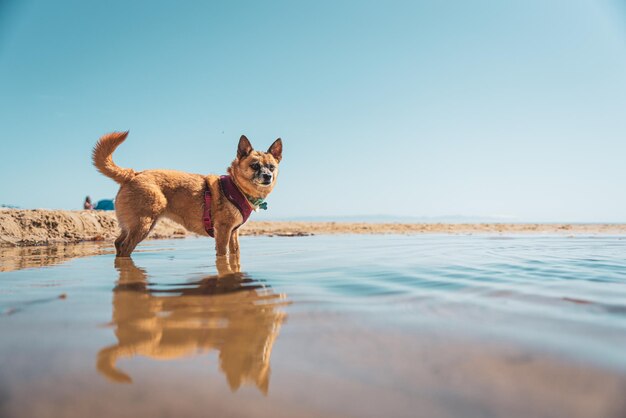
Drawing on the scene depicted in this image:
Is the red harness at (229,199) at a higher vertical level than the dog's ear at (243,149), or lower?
lower

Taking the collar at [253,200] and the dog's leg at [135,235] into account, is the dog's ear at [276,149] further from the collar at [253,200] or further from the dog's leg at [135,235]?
the dog's leg at [135,235]

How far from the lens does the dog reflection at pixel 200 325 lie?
1229 mm

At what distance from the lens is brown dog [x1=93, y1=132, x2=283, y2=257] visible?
4.80 meters

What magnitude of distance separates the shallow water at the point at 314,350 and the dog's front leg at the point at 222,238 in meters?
2.35

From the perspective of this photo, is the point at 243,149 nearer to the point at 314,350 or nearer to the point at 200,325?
the point at 200,325

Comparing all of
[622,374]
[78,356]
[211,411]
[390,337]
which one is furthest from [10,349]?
[622,374]

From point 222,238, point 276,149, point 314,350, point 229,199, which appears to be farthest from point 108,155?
point 314,350

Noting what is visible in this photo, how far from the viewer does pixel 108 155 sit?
4773 millimetres

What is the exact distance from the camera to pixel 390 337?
150 centimetres

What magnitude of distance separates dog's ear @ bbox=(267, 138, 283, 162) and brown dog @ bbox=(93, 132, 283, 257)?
0.44 feet

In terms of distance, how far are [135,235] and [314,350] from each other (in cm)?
427

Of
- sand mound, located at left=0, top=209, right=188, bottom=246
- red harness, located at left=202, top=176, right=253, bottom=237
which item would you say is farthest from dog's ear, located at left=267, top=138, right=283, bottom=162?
sand mound, located at left=0, top=209, right=188, bottom=246

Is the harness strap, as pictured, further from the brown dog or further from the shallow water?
the shallow water

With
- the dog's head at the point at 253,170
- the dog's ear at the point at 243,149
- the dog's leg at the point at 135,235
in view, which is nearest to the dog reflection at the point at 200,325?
the dog's leg at the point at 135,235
